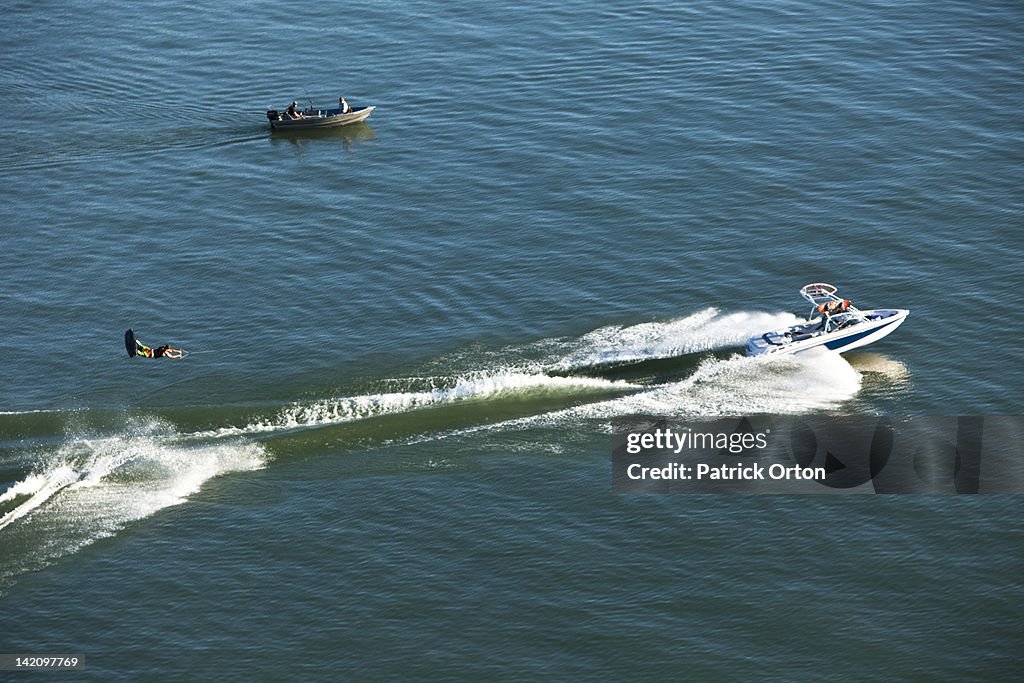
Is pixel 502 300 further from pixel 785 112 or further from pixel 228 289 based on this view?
pixel 785 112

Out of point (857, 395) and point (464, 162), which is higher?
point (464, 162)

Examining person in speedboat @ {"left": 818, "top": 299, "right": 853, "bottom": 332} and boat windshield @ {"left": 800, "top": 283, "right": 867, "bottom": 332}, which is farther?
boat windshield @ {"left": 800, "top": 283, "right": 867, "bottom": 332}

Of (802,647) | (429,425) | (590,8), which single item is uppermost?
(590,8)

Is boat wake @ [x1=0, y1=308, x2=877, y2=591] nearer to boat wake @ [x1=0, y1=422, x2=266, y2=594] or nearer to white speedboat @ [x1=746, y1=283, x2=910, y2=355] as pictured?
boat wake @ [x1=0, y1=422, x2=266, y2=594]

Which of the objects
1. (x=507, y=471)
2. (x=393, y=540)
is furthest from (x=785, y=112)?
(x=393, y=540)

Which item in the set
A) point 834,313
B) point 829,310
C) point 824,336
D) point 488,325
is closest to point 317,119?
point 488,325

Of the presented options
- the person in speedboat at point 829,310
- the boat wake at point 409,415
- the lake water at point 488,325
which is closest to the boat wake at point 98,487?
the boat wake at point 409,415

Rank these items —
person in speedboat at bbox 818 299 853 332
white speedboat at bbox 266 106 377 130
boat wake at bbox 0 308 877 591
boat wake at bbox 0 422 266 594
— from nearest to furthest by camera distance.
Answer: boat wake at bbox 0 422 266 594, boat wake at bbox 0 308 877 591, person in speedboat at bbox 818 299 853 332, white speedboat at bbox 266 106 377 130

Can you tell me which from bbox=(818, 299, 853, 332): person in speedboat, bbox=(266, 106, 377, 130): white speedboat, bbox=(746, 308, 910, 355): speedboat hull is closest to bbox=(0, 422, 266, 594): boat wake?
bbox=(746, 308, 910, 355): speedboat hull

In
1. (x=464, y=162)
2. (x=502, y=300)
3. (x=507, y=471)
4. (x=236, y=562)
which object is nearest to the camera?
(x=236, y=562)
